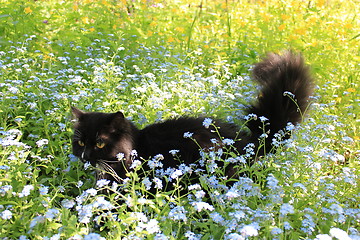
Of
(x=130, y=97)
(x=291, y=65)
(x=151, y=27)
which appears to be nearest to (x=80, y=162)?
(x=130, y=97)

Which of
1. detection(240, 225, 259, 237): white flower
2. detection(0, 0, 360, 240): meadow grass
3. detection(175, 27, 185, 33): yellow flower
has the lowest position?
detection(0, 0, 360, 240): meadow grass

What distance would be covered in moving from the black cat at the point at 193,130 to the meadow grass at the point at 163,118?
161 mm

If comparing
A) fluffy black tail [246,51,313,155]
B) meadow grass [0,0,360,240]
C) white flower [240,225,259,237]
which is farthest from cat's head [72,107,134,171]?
white flower [240,225,259,237]

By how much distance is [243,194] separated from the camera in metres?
2.35

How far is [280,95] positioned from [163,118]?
1187mm

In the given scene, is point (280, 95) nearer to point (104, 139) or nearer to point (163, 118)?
point (163, 118)

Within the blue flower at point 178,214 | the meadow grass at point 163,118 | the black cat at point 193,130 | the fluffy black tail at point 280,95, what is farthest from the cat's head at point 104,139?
the fluffy black tail at point 280,95

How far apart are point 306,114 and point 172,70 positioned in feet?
5.88

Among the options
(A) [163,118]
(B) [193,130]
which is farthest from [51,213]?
(A) [163,118]

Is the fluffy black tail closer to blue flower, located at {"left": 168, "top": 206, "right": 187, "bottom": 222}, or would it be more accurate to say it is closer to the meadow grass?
the meadow grass

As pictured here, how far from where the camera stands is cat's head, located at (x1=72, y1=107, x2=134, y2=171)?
2980 millimetres

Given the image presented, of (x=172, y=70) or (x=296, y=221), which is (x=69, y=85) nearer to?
(x=172, y=70)

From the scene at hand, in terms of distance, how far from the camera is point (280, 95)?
3336 mm

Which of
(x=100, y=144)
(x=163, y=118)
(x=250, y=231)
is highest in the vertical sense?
(x=250, y=231)
